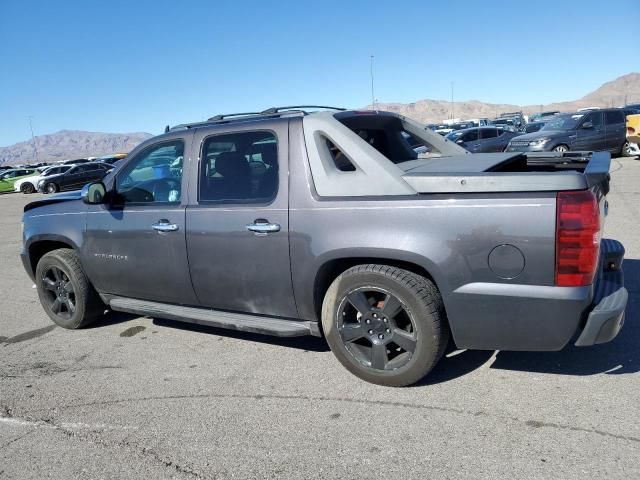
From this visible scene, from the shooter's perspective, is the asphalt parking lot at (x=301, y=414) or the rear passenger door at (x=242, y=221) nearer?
the asphalt parking lot at (x=301, y=414)

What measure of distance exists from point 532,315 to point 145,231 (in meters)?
2.89

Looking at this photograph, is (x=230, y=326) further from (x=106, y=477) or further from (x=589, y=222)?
(x=589, y=222)

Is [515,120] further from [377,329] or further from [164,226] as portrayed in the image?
[377,329]

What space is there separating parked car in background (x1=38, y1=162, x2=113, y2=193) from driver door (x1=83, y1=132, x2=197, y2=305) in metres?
24.9

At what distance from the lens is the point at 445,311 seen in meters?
3.20

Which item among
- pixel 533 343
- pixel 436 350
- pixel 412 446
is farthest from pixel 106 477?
pixel 533 343

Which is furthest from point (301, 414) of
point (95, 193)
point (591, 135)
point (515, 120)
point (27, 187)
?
point (515, 120)

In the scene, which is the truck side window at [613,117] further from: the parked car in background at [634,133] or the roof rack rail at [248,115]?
the roof rack rail at [248,115]

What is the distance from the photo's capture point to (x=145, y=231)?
13.6 ft

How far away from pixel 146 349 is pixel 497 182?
314 centimetres

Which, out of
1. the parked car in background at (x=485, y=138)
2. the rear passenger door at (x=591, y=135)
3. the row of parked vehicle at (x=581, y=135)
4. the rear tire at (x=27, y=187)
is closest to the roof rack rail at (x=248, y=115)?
the row of parked vehicle at (x=581, y=135)

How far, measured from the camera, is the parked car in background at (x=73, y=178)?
28.0 metres

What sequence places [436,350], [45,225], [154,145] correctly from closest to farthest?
[436,350]
[154,145]
[45,225]

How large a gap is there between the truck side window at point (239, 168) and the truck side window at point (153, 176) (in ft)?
1.00
